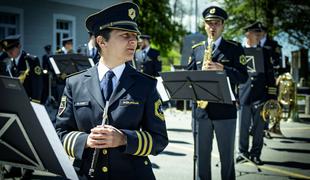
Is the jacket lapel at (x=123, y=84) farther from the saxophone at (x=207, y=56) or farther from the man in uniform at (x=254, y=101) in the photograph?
the man in uniform at (x=254, y=101)

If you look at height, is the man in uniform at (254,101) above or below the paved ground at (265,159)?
above

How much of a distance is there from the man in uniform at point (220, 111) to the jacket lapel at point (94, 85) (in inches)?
94.5

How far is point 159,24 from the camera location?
29703 mm

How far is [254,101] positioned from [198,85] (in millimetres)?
3309

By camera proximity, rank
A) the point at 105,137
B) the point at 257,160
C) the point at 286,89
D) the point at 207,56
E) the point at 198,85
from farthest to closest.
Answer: the point at 286,89, the point at 257,160, the point at 207,56, the point at 198,85, the point at 105,137

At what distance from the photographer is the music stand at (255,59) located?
24.1 ft

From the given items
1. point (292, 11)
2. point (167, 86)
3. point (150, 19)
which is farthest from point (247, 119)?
point (150, 19)

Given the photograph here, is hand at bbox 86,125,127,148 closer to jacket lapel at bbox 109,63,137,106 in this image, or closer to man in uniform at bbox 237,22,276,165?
jacket lapel at bbox 109,63,137,106

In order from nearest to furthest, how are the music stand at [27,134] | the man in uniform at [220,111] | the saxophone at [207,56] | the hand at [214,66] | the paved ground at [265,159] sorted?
the music stand at [27,134]
the hand at [214,66]
the man in uniform at [220,111]
the saxophone at [207,56]
the paved ground at [265,159]

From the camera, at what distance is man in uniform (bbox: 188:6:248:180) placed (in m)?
5.11

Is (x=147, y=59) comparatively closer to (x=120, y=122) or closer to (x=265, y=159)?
(x=265, y=159)

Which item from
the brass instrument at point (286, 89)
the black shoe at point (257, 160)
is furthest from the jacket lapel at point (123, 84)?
the brass instrument at point (286, 89)

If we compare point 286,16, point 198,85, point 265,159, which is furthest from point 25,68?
point 286,16

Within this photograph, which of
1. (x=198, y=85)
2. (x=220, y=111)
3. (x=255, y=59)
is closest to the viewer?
(x=198, y=85)
